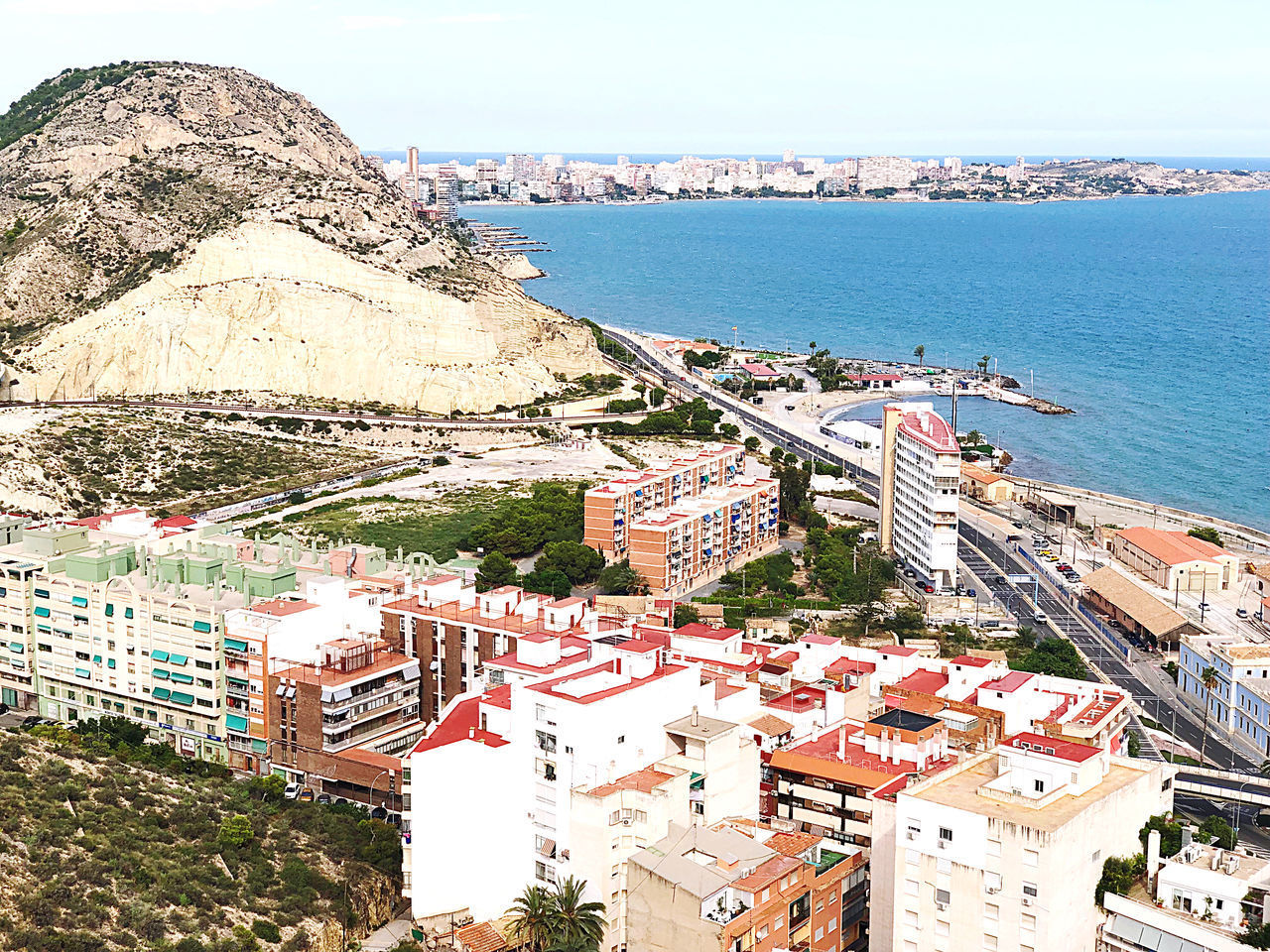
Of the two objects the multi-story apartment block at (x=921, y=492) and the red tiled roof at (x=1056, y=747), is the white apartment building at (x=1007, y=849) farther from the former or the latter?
the multi-story apartment block at (x=921, y=492)

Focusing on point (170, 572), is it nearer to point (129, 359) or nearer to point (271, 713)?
point (271, 713)

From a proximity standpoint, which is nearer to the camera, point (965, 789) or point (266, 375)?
point (965, 789)

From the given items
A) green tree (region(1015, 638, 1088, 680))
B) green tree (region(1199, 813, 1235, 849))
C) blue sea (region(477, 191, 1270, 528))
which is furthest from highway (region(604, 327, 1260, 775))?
blue sea (region(477, 191, 1270, 528))

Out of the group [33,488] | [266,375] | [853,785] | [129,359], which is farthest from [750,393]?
[853,785]

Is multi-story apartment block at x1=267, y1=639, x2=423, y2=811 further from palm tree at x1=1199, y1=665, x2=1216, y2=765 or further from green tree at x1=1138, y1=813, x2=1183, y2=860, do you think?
palm tree at x1=1199, y1=665, x2=1216, y2=765

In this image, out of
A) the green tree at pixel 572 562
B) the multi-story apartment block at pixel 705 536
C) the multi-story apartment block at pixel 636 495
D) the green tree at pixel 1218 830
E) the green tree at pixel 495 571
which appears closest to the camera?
the green tree at pixel 1218 830

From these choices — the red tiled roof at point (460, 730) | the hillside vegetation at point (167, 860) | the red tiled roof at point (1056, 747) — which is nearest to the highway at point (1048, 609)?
the red tiled roof at point (1056, 747)
